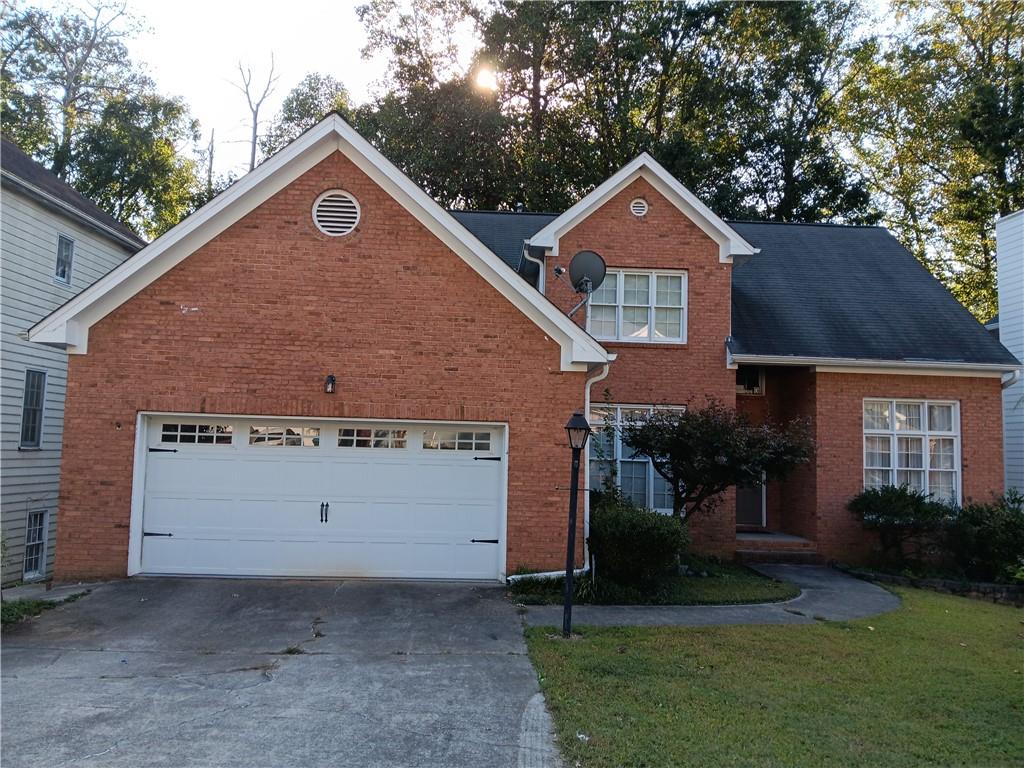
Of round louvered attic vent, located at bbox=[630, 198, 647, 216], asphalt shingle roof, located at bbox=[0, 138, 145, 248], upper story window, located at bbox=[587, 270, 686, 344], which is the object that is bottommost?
upper story window, located at bbox=[587, 270, 686, 344]

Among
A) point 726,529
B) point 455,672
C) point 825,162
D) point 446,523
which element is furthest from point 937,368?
point 825,162

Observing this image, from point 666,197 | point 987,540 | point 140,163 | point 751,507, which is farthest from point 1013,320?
point 140,163

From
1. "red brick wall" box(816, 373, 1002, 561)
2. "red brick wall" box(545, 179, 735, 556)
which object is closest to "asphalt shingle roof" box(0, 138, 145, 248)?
"red brick wall" box(545, 179, 735, 556)

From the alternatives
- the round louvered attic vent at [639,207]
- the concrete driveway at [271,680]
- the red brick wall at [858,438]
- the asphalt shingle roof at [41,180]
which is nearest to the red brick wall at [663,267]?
the round louvered attic vent at [639,207]

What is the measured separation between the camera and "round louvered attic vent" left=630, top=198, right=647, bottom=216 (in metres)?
14.3

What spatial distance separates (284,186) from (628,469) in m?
7.92

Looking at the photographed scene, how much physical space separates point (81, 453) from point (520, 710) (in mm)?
7398

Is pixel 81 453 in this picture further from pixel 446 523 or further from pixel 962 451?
pixel 962 451

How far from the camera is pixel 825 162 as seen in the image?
2962cm

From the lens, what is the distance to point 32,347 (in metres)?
16.0

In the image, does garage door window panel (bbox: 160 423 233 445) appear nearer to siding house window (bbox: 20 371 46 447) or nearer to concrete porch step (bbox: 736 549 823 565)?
siding house window (bbox: 20 371 46 447)

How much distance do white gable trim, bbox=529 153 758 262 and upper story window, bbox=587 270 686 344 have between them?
3.35 ft

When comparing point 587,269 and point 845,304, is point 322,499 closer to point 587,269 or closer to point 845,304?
point 587,269

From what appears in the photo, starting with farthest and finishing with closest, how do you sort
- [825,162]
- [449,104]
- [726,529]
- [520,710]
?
[825,162], [449,104], [726,529], [520,710]
